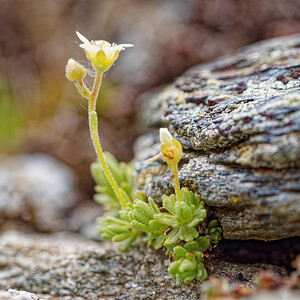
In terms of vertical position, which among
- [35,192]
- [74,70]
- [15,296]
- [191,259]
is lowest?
[15,296]

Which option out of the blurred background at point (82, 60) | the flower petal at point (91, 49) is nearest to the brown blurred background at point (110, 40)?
the blurred background at point (82, 60)

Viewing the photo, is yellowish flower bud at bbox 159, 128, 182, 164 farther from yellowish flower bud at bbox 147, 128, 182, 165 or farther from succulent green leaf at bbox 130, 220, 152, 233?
succulent green leaf at bbox 130, 220, 152, 233

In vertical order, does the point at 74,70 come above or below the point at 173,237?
above

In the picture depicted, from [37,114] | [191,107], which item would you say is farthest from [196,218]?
[37,114]

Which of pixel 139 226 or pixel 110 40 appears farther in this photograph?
pixel 110 40

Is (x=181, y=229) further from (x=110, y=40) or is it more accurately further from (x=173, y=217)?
(x=110, y=40)

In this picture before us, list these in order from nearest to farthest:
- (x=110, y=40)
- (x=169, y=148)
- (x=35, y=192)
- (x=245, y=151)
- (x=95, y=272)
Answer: (x=245, y=151)
(x=169, y=148)
(x=95, y=272)
(x=35, y=192)
(x=110, y=40)

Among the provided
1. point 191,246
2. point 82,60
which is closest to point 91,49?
point 191,246
